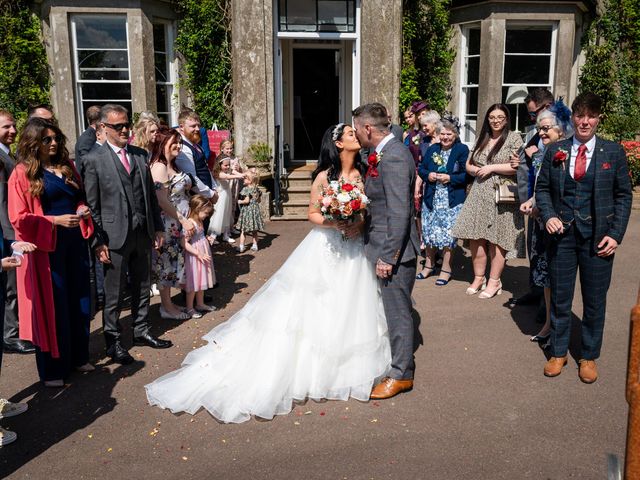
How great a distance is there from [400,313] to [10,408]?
3000mm

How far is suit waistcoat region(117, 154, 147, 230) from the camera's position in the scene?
5.07m

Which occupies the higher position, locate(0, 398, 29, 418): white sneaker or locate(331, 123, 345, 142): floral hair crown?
locate(331, 123, 345, 142): floral hair crown

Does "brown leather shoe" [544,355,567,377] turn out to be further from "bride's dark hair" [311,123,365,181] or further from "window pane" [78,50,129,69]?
"window pane" [78,50,129,69]

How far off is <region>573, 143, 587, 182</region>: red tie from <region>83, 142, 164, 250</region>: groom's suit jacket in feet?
11.9

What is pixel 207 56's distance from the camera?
12203mm

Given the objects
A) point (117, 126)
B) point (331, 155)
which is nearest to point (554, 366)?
point (331, 155)

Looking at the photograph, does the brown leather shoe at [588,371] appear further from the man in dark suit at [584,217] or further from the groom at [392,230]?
the groom at [392,230]

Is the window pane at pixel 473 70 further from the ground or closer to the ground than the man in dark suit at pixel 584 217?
further from the ground

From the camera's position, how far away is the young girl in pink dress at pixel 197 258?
6.28 metres

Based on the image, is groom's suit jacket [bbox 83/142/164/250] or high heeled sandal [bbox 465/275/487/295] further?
high heeled sandal [bbox 465/275/487/295]

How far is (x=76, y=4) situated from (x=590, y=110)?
10.2 m

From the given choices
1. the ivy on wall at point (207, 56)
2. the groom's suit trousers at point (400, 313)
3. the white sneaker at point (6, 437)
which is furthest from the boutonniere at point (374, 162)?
the ivy on wall at point (207, 56)

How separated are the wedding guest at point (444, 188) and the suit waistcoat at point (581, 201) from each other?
94.9 inches

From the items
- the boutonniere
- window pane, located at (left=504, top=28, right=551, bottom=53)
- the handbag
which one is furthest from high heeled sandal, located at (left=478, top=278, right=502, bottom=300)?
window pane, located at (left=504, top=28, right=551, bottom=53)
